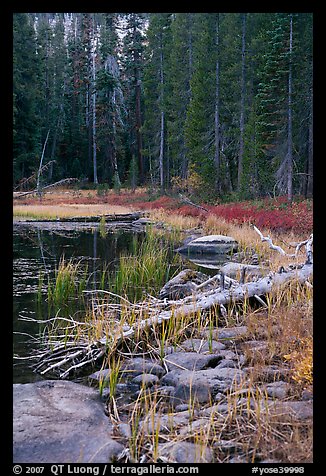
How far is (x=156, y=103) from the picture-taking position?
30.0 m

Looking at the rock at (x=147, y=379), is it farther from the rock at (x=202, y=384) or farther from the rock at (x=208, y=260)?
the rock at (x=208, y=260)

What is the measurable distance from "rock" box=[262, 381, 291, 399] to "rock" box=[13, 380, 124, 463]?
121 centimetres

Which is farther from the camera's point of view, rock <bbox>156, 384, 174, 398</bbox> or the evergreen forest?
the evergreen forest

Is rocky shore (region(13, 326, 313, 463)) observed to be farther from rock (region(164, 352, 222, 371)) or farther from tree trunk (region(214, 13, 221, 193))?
tree trunk (region(214, 13, 221, 193))

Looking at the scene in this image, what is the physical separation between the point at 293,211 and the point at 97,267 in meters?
6.28

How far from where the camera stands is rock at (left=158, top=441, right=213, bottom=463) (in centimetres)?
321

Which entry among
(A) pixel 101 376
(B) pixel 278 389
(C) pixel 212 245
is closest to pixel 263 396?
(B) pixel 278 389

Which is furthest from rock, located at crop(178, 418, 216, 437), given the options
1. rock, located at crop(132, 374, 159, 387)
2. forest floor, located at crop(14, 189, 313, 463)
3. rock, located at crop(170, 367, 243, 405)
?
rock, located at crop(132, 374, 159, 387)

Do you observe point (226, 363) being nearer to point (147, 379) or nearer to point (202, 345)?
point (202, 345)

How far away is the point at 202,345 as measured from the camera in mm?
5344

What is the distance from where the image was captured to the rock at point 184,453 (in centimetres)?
321

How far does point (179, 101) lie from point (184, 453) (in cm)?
2535

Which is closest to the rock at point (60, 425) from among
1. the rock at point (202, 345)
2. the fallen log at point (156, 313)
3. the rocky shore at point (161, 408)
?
the rocky shore at point (161, 408)

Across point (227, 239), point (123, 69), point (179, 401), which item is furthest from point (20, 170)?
point (123, 69)
